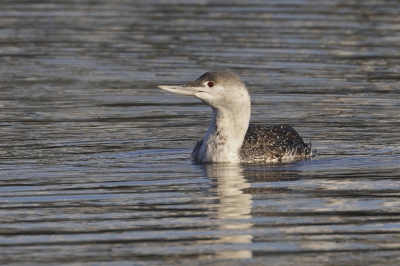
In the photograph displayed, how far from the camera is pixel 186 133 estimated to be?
50.0ft

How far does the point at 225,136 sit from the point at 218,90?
2.15ft

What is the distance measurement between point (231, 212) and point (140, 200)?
971 millimetres

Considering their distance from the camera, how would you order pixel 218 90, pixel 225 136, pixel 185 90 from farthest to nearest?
pixel 225 136 → pixel 218 90 → pixel 185 90

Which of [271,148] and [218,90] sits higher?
[218,90]

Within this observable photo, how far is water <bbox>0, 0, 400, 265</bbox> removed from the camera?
30.1ft

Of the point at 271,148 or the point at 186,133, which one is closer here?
the point at 271,148

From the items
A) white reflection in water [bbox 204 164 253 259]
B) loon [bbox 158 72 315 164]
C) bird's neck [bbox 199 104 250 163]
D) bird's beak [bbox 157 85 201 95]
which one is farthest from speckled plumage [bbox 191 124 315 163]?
bird's beak [bbox 157 85 201 95]

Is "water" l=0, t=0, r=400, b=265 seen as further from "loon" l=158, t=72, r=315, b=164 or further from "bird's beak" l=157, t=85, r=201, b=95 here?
"bird's beak" l=157, t=85, r=201, b=95

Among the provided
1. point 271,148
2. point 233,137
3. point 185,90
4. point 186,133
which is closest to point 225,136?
point 233,137

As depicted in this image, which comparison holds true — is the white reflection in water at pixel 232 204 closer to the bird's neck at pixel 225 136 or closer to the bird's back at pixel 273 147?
the bird's neck at pixel 225 136

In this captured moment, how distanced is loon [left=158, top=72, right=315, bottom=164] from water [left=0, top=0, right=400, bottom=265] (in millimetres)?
238

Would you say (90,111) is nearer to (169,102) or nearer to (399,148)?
(169,102)

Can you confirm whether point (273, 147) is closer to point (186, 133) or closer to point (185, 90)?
point (185, 90)

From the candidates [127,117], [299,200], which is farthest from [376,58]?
[299,200]
